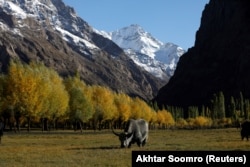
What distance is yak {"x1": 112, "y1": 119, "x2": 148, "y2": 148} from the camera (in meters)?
46.0

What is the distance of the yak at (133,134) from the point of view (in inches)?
1812

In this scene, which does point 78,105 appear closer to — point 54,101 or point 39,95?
point 54,101

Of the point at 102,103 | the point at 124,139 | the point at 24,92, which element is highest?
the point at 102,103

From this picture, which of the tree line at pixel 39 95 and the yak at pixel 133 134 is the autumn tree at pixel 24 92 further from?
the yak at pixel 133 134

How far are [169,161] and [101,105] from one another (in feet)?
376

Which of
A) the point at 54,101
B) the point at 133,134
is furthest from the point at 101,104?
the point at 133,134

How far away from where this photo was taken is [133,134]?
4803cm

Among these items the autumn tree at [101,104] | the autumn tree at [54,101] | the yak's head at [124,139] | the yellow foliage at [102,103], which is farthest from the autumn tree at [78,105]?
the yak's head at [124,139]

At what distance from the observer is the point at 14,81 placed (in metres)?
92.1

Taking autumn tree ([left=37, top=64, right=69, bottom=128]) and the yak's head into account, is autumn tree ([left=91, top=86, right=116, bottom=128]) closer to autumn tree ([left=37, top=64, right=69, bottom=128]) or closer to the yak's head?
autumn tree ([left=37, top=64, right=69, bottom=128])

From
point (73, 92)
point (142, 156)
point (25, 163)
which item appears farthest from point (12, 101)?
point (142, 156)

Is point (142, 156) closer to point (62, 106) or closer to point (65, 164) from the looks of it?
point (65, 164)

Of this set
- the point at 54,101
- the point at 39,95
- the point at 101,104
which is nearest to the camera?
the point at 39,95

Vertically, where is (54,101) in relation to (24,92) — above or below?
below
